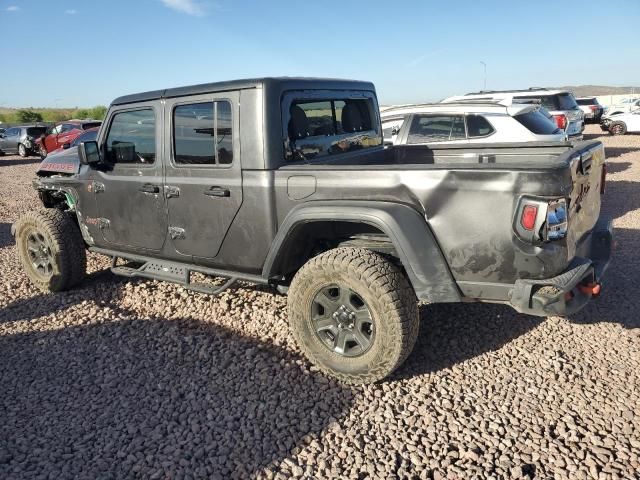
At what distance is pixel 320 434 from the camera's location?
2.80 meters

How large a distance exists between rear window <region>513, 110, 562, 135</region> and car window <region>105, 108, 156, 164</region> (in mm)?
5781

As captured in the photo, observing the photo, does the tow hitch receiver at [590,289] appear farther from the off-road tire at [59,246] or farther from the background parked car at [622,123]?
the background parked car at [622,123]

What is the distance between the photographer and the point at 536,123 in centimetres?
802

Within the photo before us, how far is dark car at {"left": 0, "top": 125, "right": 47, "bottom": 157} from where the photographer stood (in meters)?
22.7

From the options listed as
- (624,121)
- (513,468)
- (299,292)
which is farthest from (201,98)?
(624,121)

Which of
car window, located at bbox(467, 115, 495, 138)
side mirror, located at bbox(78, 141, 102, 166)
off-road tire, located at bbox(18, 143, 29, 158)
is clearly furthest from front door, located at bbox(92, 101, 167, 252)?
off-road tire, located at bbox(18, 143, 29, 158)

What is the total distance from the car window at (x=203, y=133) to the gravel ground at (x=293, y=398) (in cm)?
143

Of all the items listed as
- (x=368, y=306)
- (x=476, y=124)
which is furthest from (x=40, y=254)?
(x=476, y=124)

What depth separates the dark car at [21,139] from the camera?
892 inches

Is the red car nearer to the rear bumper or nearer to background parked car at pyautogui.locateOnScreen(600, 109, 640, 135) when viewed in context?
the rear bumper

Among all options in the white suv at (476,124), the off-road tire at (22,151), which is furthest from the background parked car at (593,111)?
the off-road tire at (22,151)

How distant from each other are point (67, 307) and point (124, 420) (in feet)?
7.25

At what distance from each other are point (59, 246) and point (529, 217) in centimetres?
436

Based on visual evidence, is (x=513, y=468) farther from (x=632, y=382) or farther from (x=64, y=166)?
(x=64, y=166)
